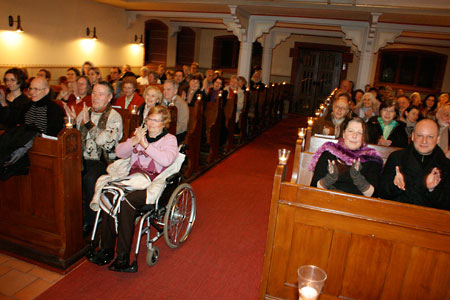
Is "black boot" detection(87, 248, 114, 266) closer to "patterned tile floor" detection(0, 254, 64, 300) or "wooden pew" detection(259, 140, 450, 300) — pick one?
"patterned tile floor" detection(0, 254, 64, 300)

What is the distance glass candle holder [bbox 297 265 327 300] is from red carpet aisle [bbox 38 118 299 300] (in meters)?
1.39

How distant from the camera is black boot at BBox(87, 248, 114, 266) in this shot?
270cm

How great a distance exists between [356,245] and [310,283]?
0.88m

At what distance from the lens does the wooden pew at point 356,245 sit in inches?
73.5

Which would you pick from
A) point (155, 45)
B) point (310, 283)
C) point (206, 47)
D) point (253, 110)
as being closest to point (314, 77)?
point (206, 47)

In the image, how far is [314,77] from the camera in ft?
40.7

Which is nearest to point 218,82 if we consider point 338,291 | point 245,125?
point 245,125

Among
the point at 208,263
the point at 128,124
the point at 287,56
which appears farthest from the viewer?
the point at 287,56

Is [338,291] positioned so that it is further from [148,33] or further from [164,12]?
[148,33]

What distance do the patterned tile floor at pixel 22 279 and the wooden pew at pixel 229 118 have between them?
3.83m

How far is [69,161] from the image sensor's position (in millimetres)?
2605

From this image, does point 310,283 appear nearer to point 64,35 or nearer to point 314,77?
point 64,35

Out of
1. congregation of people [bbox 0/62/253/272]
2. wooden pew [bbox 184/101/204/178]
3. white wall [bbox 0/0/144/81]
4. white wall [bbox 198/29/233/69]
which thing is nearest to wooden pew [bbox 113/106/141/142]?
congregation of people [bbox 0/62/253/272]

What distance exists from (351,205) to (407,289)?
21.8 inches
